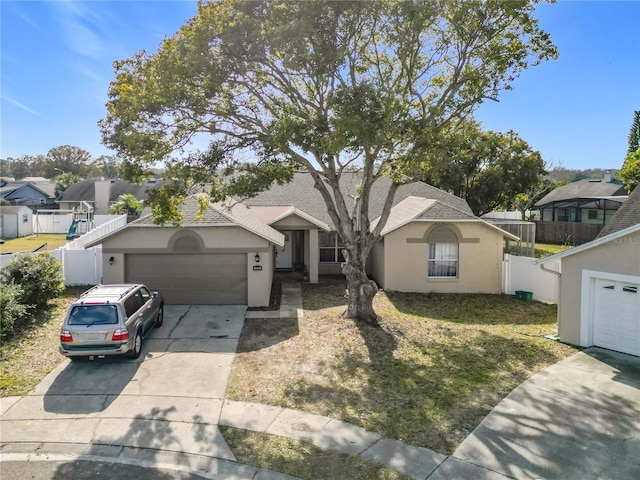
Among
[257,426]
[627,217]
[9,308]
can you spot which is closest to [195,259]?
[9,308]

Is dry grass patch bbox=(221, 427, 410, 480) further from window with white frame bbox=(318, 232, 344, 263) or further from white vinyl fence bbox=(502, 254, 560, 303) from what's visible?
window with white frame bbox=(318, 232, 344, 263)

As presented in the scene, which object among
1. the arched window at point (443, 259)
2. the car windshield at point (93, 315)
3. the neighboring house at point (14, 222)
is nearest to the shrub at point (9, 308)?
the car windshield at point (93, 315)

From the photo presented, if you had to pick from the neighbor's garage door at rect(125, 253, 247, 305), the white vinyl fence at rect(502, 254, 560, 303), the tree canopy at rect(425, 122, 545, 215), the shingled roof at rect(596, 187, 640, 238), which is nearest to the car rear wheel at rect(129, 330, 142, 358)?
the neighbor's garage door at rect(125, 253, 247, 305)

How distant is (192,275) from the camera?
53.6 ft

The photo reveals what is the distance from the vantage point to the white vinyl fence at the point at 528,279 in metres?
18.2

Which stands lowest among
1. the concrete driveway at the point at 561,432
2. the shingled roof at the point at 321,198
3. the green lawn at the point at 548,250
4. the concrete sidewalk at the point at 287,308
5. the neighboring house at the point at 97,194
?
the concrete driveway at the point at 561,432

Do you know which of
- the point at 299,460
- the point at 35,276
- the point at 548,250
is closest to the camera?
the point at 299,460

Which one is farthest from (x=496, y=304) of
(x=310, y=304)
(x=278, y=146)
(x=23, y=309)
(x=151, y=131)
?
(x=23, y=309)

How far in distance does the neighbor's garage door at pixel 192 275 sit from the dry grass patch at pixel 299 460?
9149 millimetres

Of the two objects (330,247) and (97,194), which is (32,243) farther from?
(330,247)

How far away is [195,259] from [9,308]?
5981 millimetres

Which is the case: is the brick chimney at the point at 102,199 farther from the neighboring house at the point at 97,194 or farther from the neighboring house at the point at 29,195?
the neighboring house at the point at 29,195

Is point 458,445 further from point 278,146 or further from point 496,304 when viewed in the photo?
point 496,304

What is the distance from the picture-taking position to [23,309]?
12.4 meters
